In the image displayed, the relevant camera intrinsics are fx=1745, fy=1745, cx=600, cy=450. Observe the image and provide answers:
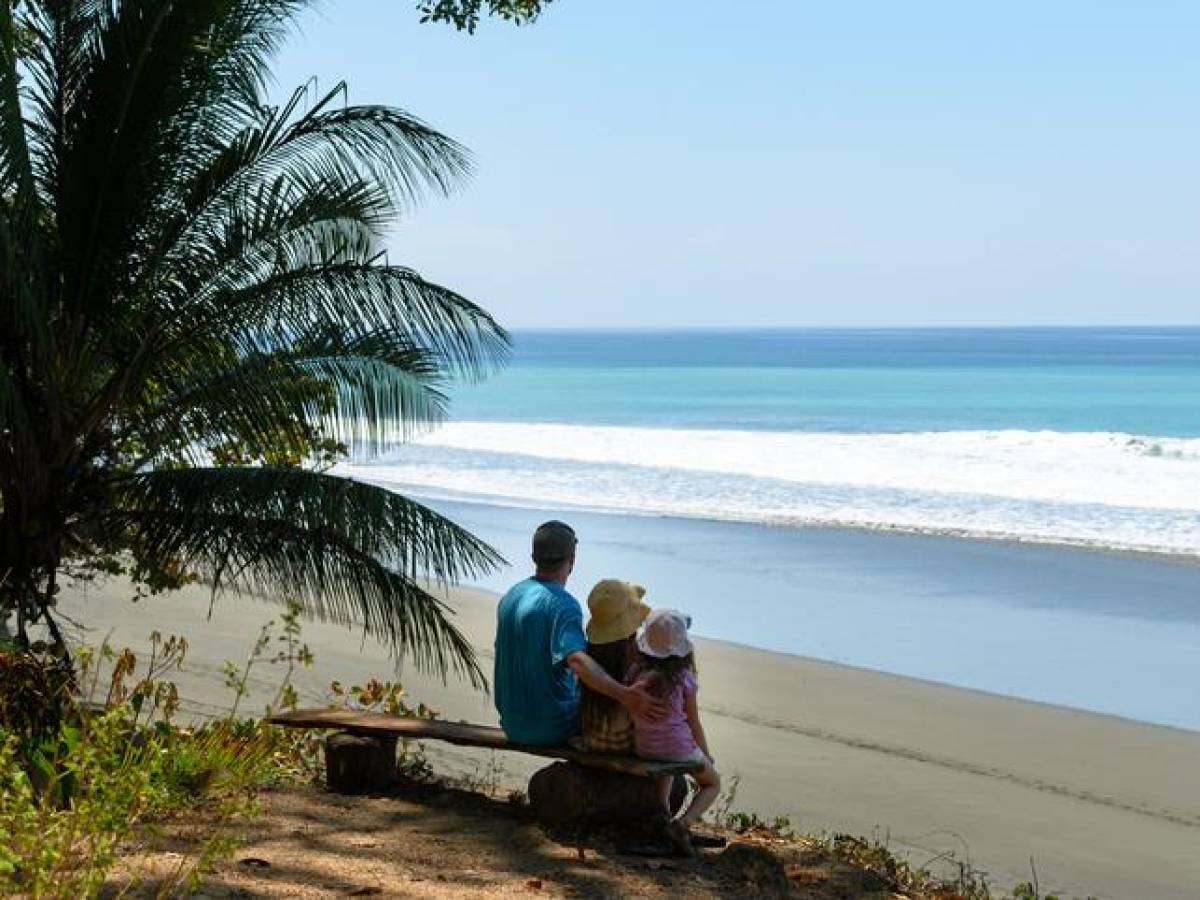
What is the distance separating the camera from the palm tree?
789cm

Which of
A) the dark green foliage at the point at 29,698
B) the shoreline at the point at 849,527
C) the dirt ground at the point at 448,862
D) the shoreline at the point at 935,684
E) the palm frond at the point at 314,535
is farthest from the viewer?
the shoreline at the point at 849,527

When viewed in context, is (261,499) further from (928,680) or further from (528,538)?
(528,538)

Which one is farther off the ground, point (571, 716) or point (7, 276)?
point (7, 276)

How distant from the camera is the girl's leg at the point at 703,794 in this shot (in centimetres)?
655

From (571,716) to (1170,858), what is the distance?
3779mm

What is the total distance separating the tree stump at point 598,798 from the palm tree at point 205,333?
4.63 ft

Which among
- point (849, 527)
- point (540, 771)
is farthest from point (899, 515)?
point (540, 771)

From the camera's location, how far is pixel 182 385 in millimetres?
8367

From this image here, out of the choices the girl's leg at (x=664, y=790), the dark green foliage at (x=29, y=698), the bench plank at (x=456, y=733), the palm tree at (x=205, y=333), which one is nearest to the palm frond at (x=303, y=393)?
the palm tree at (x=205, y=333)

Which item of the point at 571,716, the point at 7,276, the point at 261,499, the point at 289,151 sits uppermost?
the point at 289,151

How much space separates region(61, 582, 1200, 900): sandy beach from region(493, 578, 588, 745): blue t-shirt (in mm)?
2452

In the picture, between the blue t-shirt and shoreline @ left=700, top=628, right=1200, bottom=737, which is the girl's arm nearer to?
the blue t-shirt

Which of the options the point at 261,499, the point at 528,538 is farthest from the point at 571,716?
the point at 528,538

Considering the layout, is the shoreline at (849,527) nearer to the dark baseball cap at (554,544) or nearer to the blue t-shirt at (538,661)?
the blue t-shirt at (538,661)
